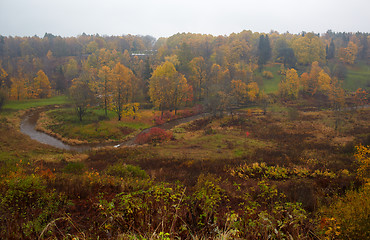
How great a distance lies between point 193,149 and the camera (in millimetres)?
23234

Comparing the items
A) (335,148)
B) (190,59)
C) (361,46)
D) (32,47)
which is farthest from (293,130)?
(32,47)

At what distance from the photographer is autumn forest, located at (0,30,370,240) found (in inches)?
154

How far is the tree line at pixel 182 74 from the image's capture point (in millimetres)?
40219

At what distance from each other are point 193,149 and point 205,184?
16778 millimetres

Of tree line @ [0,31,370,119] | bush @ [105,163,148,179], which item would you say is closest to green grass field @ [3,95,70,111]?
tree line @ [0,31,370,119]

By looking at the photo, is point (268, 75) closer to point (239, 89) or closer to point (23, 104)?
point (239, 89)

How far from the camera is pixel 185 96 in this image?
154 ft

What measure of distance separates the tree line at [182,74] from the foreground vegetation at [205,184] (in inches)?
224

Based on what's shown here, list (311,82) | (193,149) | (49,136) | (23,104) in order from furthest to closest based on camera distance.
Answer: (311,82) → (23,104) → (49,136) → (193,149)

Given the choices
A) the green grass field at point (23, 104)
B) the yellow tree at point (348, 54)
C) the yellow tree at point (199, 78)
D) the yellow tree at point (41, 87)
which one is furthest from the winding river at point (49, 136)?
the yellow tree at point (348, 54)

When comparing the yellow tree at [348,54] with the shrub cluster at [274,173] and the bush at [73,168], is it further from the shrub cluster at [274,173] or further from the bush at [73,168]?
the bush at [73,168]

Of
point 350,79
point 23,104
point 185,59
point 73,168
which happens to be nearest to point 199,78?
point 185,59

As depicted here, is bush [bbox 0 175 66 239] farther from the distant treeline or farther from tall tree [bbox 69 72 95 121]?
the distant treeline

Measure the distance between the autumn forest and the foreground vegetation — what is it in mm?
53
